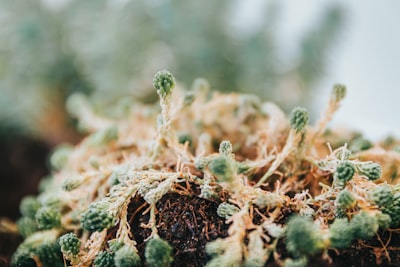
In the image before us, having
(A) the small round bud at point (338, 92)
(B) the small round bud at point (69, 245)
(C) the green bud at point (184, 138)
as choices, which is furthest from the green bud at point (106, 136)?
(A) the small round bud at point (338, 92)

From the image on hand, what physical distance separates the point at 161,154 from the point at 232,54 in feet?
2.10

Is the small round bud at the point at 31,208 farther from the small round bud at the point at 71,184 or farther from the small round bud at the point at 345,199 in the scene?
the small round bud at the point at 345,199

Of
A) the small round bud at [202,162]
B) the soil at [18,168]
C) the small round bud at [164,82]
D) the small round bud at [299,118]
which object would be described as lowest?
the small round bud at [202,162]

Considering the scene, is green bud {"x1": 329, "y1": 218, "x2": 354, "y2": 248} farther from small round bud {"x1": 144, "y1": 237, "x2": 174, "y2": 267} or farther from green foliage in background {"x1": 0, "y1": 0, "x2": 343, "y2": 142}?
green foliage in background {"x1": 0, "y1": 0, "x2": 343, "y2": 142}

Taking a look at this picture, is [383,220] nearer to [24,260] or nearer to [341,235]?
[341,235]

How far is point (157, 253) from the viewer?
0.46 m

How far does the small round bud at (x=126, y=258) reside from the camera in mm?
473

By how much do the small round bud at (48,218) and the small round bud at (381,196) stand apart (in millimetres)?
372

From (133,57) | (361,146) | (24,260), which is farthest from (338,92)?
(133,57)

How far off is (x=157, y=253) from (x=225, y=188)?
102 mm

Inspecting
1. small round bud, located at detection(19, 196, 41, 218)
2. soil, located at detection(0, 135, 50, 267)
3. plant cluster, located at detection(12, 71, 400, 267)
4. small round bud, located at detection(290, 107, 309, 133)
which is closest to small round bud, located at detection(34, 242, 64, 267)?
plant cluster, located at detection(12, 71, 400, 267)

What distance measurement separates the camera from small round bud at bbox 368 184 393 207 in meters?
0.47

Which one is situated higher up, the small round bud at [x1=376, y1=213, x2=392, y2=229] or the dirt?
the dirt

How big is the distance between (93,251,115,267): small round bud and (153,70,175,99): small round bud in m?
0.18
